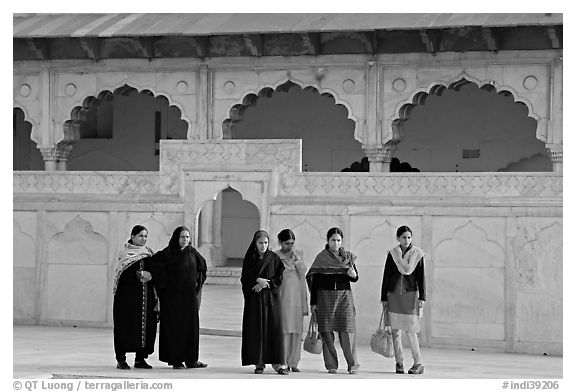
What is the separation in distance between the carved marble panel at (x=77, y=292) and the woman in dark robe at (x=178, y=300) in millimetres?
4027

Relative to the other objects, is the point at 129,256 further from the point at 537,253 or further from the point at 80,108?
the point at 80,108

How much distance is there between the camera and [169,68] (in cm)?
1683

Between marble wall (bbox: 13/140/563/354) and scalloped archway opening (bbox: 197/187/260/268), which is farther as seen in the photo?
scalloped archway opening (bbox: 197/187/260/268)

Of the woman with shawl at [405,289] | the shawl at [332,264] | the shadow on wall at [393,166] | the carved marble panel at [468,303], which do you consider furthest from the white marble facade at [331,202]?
the shadow on wall at [393,166]

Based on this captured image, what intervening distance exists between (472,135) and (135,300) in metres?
9.77

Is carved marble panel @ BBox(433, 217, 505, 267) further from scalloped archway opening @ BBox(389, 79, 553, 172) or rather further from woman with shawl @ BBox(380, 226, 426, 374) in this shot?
scalloped archway opening @ BBox(389, 79, 553, 172)

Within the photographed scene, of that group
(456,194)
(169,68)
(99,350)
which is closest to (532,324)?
(456,194)

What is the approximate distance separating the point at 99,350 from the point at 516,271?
14.7 feet

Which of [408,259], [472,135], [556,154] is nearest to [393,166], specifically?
[472,135]

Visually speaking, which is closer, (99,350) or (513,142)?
(99,350)

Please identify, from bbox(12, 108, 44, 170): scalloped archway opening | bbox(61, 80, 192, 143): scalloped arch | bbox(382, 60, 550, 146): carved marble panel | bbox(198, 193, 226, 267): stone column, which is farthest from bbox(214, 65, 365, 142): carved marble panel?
bbox(12, 108, 44, 170): scalloped archway opening

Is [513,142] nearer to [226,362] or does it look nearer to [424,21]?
[424,21]

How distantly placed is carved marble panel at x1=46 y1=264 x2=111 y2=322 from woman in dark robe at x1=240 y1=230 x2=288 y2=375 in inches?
177

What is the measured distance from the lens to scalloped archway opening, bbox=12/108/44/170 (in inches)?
843
